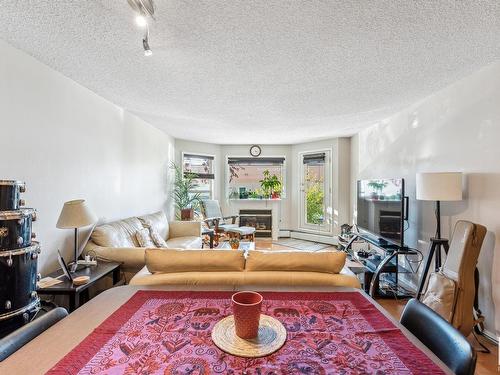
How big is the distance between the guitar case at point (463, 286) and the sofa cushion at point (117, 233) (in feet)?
10.1

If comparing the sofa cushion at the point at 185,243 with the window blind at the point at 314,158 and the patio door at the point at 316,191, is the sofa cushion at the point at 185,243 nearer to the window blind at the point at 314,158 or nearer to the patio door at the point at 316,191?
the patio door at the point at 316,191

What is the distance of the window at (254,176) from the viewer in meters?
6.60

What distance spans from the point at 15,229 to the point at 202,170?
4.91m

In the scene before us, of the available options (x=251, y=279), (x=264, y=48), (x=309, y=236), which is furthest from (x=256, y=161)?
(x=251, y=279)

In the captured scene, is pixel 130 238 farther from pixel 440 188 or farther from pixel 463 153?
pixel 463 153

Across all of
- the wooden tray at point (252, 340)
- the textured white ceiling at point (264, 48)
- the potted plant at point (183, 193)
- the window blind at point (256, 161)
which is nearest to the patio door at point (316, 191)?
the window blind at point (256, 161)

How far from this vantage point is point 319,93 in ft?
9.84

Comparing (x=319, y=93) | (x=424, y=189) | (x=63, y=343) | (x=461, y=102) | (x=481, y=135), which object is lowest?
(x=63, y=343)

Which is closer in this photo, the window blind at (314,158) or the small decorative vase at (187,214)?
the small decorative vase at (187,214)

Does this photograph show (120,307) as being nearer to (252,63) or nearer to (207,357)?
(207,357)

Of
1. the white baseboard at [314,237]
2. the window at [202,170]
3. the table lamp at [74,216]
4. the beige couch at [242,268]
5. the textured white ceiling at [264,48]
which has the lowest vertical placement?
the white baseboard at [314,237]

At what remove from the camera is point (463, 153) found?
8.67 feet

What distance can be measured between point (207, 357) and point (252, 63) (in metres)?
2.17

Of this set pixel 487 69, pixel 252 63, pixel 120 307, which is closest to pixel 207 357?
pixel 120 307
